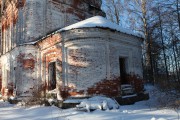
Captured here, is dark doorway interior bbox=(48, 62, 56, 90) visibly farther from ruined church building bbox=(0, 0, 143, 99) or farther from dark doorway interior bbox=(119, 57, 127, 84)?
dark doorway interior bbox=(119, 57, 127, 84)

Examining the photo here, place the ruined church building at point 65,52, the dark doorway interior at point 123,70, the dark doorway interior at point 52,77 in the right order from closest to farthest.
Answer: the ruined church building at point 65,52 → the dark doorway interior at point 123,70 → the dark doorway interior at point 52,77

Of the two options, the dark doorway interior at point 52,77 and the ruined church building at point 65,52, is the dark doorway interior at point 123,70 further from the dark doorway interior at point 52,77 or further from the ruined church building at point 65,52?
the dark doorway interior at point 52,77

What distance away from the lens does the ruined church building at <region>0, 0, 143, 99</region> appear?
10953 millimetres

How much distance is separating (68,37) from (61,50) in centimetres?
80

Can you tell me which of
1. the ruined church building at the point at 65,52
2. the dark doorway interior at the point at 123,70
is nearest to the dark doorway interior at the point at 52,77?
the ruined church building at the point at 65,52

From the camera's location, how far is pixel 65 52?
11.4m

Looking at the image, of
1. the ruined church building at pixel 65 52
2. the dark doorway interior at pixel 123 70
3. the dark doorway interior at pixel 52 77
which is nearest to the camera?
the ruined church building at pixel 65 52

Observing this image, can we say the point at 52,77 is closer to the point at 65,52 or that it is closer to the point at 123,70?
the point at 65,52

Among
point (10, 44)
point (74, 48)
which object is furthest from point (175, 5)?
point (10, 44)

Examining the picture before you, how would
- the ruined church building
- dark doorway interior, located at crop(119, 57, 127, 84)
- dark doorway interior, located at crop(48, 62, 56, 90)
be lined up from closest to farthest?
the ruined church building
dark doorway interior, located at crop(119, 57, 127, 84)
dark doorway interior, located at crop(48, 62, 56, 90)

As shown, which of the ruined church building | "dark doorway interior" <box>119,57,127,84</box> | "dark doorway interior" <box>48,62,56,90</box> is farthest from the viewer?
"dark doorway interior" <box>48,62,56,90</box>

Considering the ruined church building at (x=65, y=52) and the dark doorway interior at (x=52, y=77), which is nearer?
the ruined church building at (x=65, y=52)

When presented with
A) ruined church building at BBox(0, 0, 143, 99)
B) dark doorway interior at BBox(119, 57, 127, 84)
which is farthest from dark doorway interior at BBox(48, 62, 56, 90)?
dark doorway interior at BBox(119, 57, 127, 84)

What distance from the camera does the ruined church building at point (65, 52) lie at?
10953 mm
